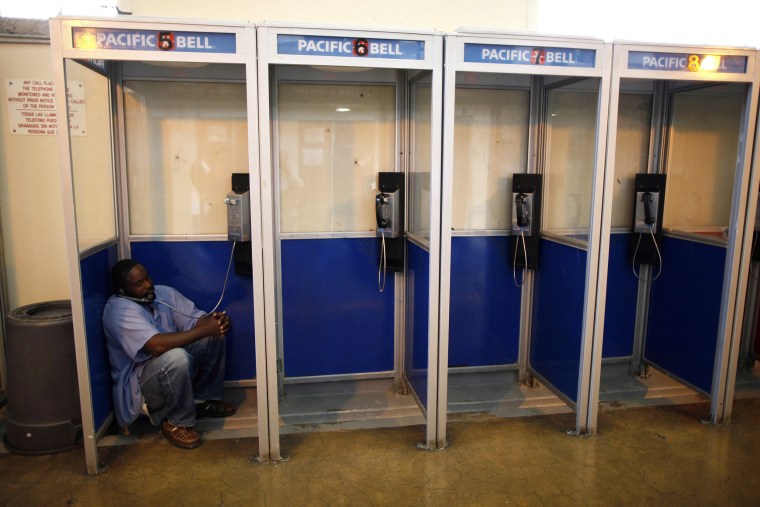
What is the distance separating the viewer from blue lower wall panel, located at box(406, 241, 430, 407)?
335 centimetres

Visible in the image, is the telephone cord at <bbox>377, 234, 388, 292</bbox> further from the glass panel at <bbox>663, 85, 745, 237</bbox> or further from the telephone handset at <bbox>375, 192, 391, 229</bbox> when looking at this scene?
the glass panel at <bbox>663, 85, 745, 237</bbox>

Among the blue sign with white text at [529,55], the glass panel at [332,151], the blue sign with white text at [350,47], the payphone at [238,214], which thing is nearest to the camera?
the blue sign with white text at [350,47]

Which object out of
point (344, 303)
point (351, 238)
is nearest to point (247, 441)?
point (344, 303)

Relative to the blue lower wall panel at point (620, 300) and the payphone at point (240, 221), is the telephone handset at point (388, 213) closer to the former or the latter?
the payphone at point (240, 221)

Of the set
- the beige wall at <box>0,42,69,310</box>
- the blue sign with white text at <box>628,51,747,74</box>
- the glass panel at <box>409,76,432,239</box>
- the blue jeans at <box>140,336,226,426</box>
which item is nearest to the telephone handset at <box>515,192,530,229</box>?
the glass panel at <box>409,76,432,239</box>

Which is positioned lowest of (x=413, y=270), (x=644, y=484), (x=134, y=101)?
(x=644, y=484)

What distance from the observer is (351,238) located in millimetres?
3885

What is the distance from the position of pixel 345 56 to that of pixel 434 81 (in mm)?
472

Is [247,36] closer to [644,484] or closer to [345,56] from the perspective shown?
[345,56]

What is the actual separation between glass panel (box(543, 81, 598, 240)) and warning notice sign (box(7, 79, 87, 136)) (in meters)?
3.09

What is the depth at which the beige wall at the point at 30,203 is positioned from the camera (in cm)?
354

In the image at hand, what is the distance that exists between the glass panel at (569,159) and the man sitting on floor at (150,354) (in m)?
2.32

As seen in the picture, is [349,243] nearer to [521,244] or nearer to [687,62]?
[521,244]

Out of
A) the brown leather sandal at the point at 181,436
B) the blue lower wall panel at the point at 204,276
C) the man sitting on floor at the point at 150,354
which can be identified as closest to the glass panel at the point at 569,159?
the blue lower wall panel at the point at 204,276
